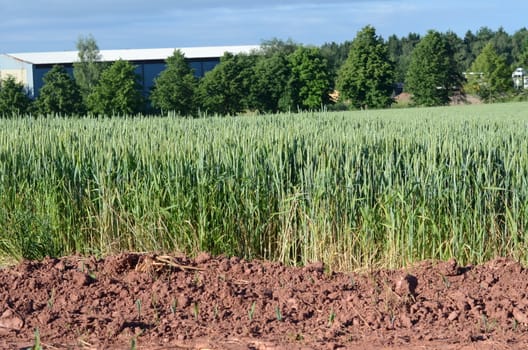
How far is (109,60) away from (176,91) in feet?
74.1

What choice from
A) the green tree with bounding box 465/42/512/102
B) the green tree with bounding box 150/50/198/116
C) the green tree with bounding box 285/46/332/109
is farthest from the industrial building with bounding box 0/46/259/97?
the green tree with bounding box 465/42/512/102

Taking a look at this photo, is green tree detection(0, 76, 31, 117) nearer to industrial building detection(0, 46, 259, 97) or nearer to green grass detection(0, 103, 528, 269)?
industrial building detection(0, 46, 259, 97)

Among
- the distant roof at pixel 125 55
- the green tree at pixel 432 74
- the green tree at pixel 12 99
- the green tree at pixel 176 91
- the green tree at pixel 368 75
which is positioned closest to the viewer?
the green tree at pixel 12 99

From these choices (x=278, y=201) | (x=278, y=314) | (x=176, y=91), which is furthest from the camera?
(x=176, y=91)

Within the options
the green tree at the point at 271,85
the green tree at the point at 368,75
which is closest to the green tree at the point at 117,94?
the green tree at the point at 271,85

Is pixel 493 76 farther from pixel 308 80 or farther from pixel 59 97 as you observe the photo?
pixel 59 97

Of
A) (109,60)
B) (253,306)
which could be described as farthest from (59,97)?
(253,306)

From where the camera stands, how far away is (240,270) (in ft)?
16.9

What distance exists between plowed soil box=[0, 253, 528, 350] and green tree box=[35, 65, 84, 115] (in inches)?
1346

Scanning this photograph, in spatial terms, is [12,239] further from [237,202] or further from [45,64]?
[45,64]

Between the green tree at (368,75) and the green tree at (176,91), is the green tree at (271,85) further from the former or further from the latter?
the green tree at (368,75)

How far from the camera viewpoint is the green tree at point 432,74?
54000 mm

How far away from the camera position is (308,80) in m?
49.1

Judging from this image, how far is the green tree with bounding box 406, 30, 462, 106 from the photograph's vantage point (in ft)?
177
